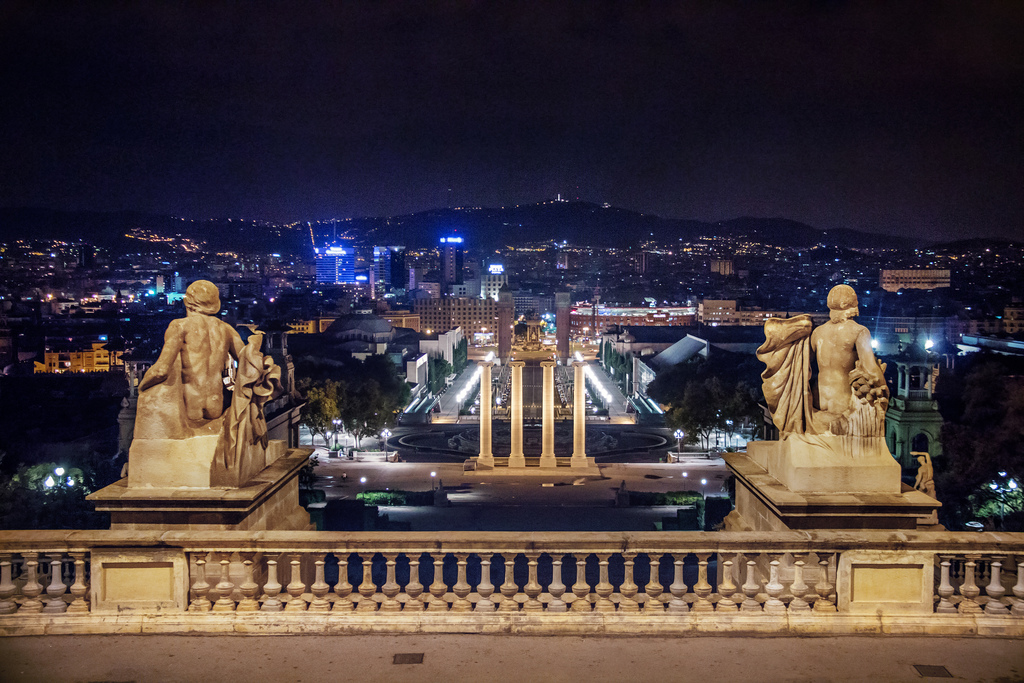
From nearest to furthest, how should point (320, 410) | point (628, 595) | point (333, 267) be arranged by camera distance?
1. point (628, 595)
2. point (320, 410)
3. point (333, 267)

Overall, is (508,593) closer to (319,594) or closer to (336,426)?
(319,594)

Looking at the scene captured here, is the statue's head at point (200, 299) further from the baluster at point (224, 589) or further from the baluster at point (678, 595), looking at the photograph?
the baluster at point (678, 595)

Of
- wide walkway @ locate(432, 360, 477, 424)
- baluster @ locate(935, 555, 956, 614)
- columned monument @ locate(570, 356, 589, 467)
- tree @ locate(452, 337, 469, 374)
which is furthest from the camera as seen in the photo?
tree @ locate(452, 337, 469, 374)

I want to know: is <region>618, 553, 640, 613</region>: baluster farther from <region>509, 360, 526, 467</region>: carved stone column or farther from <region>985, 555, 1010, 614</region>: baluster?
<region>509, 360, 526, 467</region>: carved stone column

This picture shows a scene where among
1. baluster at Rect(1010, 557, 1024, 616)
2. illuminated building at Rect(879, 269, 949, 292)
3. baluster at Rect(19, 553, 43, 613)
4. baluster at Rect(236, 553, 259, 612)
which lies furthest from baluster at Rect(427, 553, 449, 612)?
illuminated building at Rect(879, 269, 949, 292)

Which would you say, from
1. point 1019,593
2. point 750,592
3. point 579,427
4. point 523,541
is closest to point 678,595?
point 750,592

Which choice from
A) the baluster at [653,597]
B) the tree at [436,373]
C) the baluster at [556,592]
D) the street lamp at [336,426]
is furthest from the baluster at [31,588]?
the tree at [436,373]
